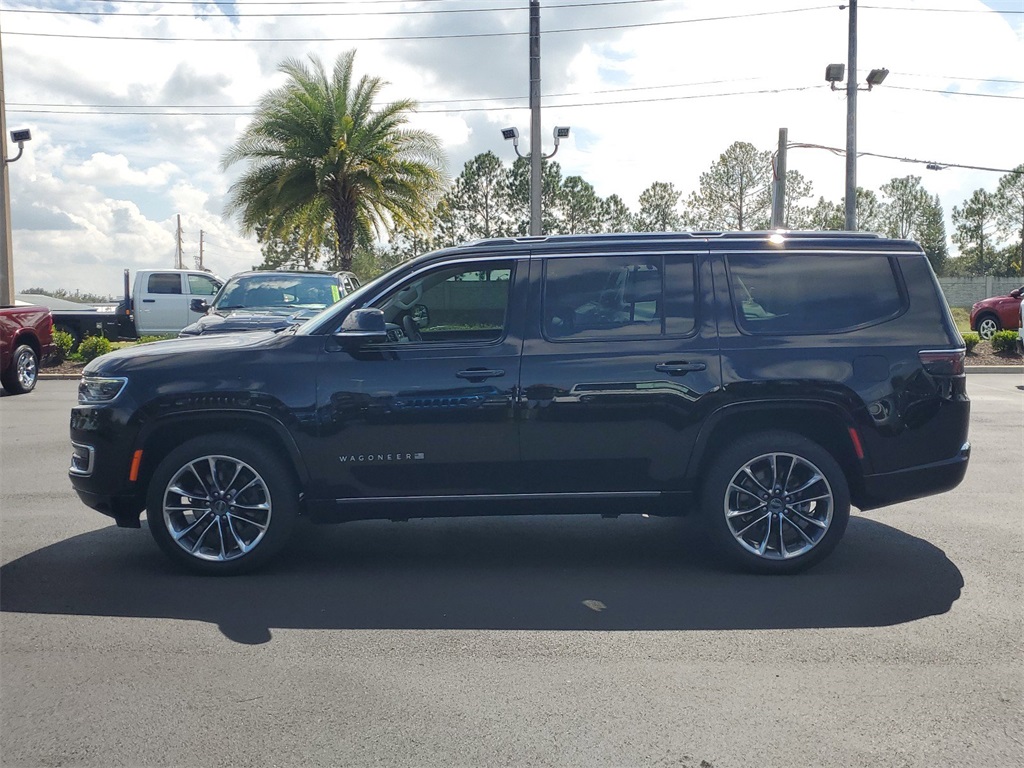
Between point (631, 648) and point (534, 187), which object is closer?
point (631, 648)

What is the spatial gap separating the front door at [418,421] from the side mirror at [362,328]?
0.06m

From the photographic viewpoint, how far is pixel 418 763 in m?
3.44

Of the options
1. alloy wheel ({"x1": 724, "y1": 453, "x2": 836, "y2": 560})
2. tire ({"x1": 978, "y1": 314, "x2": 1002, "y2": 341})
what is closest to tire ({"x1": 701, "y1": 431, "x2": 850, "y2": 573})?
alloy wheel ({"x1": 724, "y1": 453, "x2": 836, "y2": 560})

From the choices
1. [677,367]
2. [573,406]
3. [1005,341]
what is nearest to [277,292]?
[573,406]

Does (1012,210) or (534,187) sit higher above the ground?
(1012,210)

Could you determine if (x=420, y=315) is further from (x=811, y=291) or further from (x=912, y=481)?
(x=912, y=481)

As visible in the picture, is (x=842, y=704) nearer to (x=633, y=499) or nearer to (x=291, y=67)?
(x=633, y=499)

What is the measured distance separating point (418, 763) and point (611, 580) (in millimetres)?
2387

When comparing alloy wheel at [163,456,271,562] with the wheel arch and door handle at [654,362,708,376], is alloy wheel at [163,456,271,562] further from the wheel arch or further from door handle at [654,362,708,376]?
the wheel arch

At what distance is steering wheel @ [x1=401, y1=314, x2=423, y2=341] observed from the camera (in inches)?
235

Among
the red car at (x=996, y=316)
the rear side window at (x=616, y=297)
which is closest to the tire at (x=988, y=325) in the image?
the red car at (x=996, y=316)

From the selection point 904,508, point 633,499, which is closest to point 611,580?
point 633,499

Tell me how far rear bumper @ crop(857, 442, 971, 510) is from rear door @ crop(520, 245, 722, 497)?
1.16 metres

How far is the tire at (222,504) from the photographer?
5609mm
